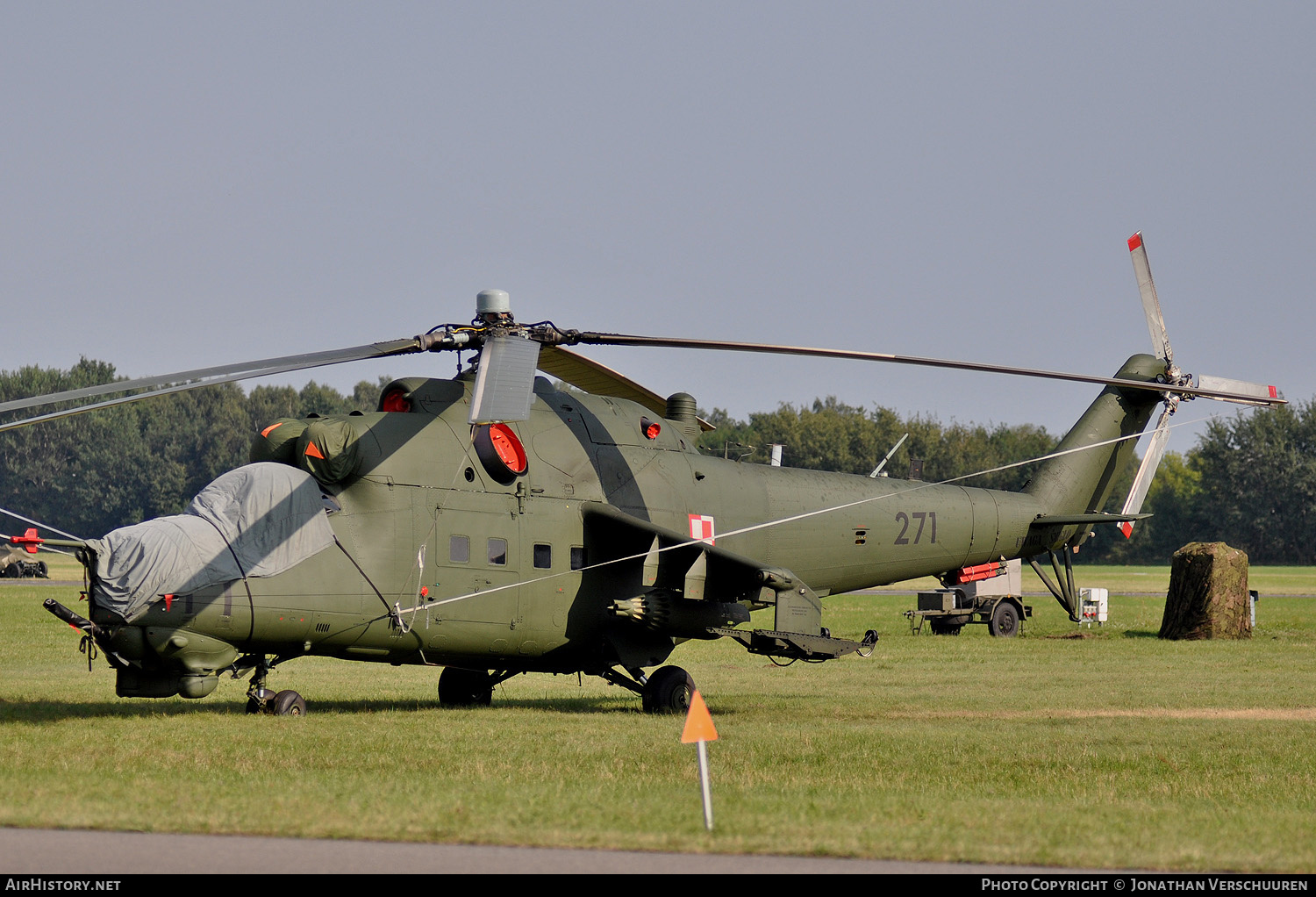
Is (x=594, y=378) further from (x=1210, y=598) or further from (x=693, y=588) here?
(x=1210, y=598)

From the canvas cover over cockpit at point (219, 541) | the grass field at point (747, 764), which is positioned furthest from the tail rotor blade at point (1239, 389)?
the canvas cover over cockpit at point (219, 541)

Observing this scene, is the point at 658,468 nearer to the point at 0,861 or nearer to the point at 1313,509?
the point at 0,861

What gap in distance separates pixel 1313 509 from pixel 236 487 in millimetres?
110989

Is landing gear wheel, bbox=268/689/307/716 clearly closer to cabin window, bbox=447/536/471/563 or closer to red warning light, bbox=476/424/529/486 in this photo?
cabin window, bbox=447/536/471/563

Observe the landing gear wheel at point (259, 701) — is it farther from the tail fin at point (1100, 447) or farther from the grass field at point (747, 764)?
the tail fin at point (1100, 447)

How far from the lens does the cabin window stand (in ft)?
55.4

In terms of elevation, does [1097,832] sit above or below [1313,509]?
below

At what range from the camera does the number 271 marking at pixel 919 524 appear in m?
21.6

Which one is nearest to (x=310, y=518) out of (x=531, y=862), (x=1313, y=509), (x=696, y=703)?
(x=696, y=703)

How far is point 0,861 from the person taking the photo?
8.38 metres

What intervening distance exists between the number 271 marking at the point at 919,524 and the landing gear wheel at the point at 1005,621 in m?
15.5

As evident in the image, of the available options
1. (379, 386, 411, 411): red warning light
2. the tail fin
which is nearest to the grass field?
the tail fin

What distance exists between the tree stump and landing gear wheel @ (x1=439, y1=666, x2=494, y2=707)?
19629mm
